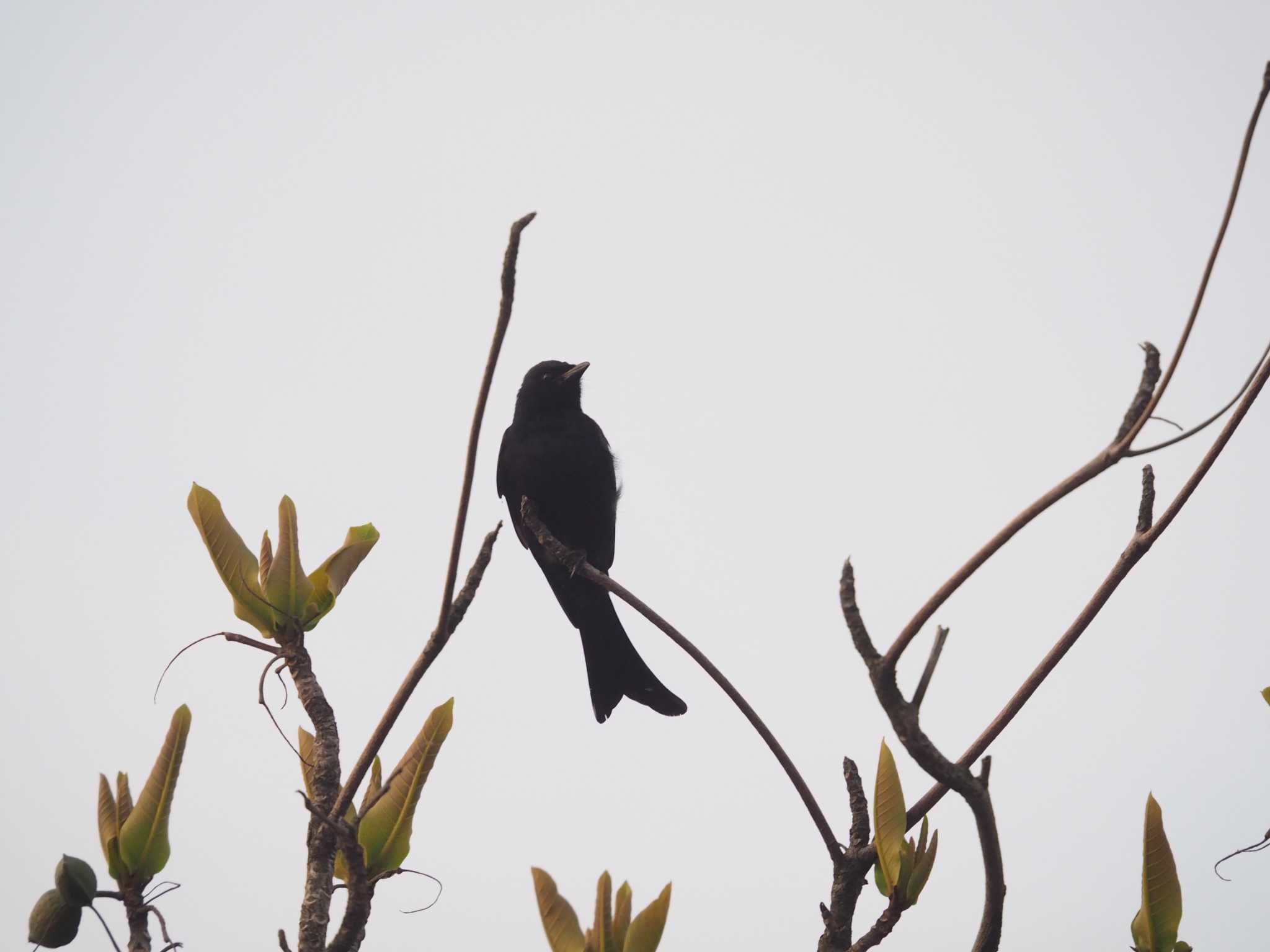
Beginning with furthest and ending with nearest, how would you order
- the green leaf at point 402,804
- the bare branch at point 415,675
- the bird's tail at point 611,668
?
1. the bird's tail at point 611,668
2. the green leaf at point 402,804
3. the bare branch at point 415,675

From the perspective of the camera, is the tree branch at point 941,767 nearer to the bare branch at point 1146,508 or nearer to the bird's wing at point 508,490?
the bare branch at point 1146,508

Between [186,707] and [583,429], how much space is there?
3.45 metres

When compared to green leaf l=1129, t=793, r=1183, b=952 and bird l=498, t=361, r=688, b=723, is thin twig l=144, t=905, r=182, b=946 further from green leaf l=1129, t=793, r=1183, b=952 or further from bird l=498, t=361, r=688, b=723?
bird l=498, t=361, r=688, b=723

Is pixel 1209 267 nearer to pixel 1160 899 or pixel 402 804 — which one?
pixel 1160 899

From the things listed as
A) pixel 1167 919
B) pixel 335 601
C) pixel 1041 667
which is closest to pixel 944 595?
pixel 1041 667

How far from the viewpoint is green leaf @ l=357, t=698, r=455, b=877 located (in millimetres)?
1779

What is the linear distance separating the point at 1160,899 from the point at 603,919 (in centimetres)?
80

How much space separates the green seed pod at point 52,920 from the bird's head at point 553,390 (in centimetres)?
373

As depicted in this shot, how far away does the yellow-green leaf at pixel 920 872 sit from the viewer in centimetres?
156

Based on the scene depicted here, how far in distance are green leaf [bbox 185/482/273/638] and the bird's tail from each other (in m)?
1.93

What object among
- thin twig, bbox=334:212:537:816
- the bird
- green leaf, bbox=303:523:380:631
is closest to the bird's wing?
the bird


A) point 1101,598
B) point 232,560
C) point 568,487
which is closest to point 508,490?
point 568,487

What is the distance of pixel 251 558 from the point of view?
6.27ft

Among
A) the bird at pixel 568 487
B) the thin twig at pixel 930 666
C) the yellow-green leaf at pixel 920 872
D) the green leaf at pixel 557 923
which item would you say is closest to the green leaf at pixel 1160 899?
the yellow-green leaf at pixel 920 872
